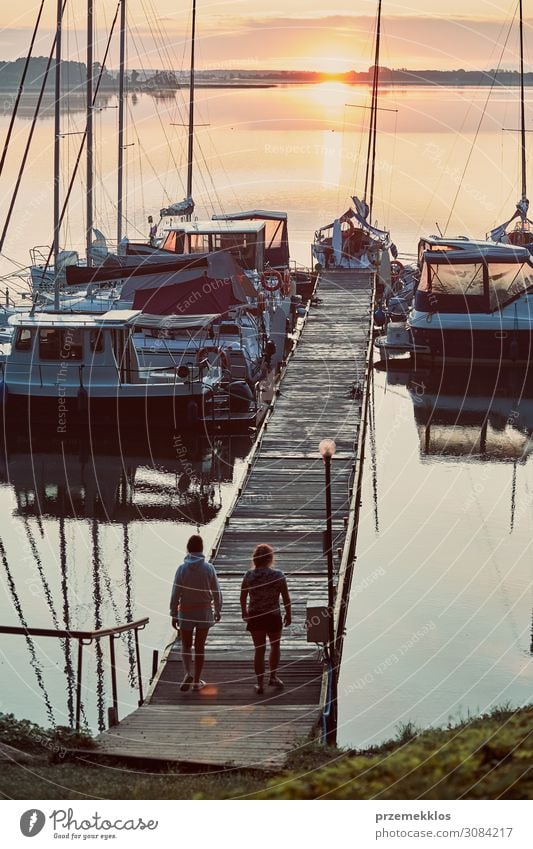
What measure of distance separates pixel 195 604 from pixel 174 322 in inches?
861

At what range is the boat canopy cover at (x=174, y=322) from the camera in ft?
129

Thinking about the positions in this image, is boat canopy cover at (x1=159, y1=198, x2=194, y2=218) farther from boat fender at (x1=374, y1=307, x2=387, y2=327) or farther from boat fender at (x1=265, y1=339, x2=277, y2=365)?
boat fender at (x1=265, y1=339, x2=277, y2=365)

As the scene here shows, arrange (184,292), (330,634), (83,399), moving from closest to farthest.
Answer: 1. (330,634)
2. (83,399)
3. (184,292)

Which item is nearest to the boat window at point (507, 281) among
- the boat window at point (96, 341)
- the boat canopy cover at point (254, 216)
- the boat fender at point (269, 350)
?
the boat fender at point (269, 350)

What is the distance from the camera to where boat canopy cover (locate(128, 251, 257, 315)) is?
143ft

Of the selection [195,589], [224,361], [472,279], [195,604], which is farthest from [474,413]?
[195,589]

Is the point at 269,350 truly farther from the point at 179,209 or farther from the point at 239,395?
the point at 179,209

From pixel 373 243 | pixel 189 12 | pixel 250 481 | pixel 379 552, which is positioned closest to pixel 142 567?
pixel 250 481

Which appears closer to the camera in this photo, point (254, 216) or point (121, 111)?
point (121, 111)

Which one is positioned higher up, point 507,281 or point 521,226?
point 521,226

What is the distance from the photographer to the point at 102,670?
22.5 m

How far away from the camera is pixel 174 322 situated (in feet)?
131
